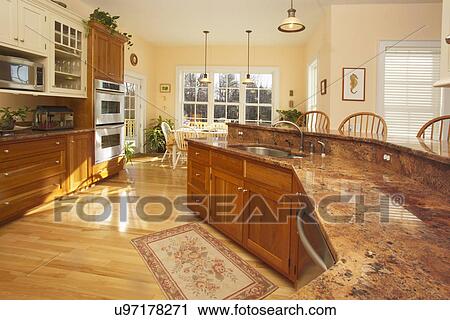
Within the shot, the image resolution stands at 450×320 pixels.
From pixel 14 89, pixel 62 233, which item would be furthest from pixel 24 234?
pixel 14 89

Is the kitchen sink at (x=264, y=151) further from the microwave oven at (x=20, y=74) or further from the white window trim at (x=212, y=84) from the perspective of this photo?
the white window trim at (x=212, y=84)

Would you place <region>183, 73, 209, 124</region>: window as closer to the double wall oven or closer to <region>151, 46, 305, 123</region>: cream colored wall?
<region>151, 46, 305, 123</region>: cream colored wall

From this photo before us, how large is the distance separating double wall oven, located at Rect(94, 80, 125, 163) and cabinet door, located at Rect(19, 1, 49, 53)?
3.23 ft

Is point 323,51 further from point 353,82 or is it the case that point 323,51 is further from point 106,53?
point 106,53

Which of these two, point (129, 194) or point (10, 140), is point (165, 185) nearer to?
point (129, 194)

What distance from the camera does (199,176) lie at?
10.5 ft

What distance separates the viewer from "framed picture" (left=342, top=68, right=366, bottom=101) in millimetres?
4977

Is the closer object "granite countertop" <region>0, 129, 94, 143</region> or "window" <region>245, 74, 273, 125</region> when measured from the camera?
"granite countertop" <region>0, 129, 94, 143</region>

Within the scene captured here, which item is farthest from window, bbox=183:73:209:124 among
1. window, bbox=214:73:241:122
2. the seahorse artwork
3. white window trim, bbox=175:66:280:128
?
the seahorse artwork

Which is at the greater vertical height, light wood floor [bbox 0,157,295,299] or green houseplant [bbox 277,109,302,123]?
green houseplant [bbox 277,109,302,123]

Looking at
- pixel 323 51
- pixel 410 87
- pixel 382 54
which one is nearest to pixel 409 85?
pixel 410 87

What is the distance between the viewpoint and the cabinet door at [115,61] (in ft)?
16.5

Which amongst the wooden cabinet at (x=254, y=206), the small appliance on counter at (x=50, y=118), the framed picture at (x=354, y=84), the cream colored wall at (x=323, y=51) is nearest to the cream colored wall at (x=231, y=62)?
the cream colored wall at (x=323, y=51)

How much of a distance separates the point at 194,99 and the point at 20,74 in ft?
17.6
